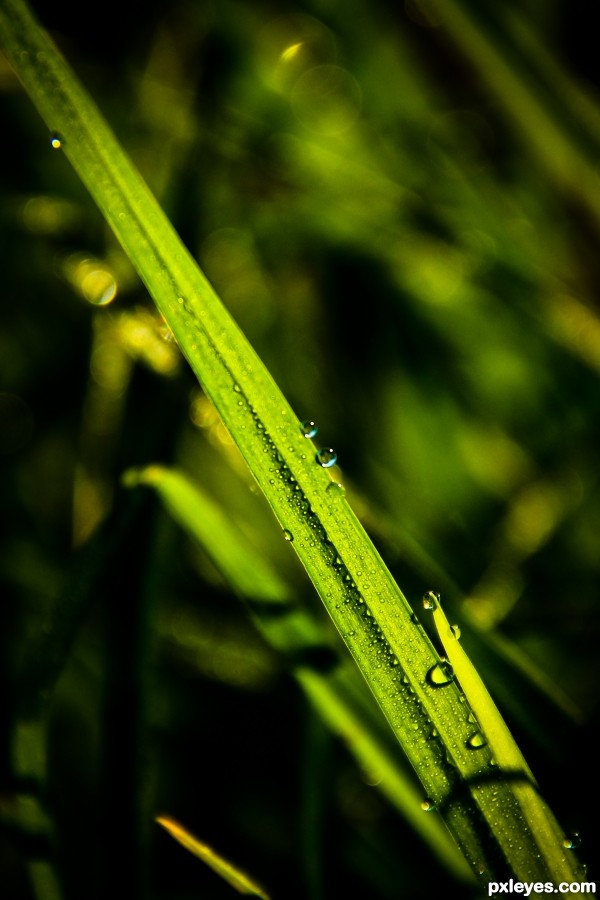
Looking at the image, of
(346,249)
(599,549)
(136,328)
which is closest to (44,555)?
A: (136,328)

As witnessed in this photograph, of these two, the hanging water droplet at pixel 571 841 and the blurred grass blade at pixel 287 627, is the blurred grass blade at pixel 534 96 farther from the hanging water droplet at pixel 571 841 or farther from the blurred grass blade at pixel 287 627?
the hanging water droplet at pixel 571 841

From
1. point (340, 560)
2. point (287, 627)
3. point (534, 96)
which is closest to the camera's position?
point (340, 560)

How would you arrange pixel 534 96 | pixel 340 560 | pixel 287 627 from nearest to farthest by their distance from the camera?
1. pixel 340 560
2. pixel 287 627
3. pixel 534 96

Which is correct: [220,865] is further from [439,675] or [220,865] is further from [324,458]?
[324,458]

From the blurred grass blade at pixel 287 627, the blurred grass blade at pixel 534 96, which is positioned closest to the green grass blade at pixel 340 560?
the blurred grass blade at pixel 287 627

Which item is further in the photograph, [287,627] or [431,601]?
[287,627]

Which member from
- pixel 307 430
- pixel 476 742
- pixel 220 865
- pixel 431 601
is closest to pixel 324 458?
pixel 307 430

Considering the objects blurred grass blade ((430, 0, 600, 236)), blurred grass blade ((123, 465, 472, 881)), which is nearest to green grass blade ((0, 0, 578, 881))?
blurred grass blade ((123, 465, 472, 881))
